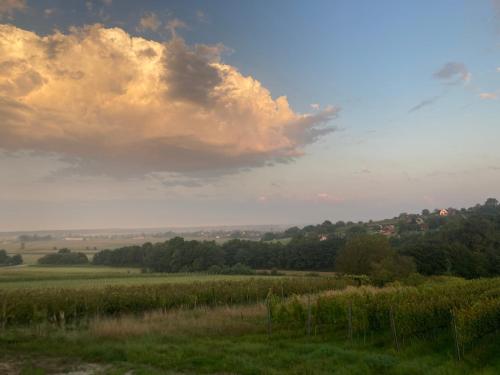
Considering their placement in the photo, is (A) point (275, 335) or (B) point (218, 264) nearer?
(A) point (275, 335)

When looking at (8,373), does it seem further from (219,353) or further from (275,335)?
(275,335)

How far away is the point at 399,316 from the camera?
49.4 feet

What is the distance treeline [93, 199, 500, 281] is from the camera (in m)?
57.3

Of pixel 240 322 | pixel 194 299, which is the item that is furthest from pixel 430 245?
pixel 240 322

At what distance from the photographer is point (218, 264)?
81.8 m

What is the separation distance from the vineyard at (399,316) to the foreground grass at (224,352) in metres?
0.59

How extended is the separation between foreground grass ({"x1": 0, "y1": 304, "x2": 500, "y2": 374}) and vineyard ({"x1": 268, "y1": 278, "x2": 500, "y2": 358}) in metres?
0.59

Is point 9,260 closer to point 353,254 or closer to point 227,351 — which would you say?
point 353,254

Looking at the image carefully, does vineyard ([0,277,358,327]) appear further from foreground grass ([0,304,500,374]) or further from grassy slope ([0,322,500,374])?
grassy slope ([0,322,500,374])

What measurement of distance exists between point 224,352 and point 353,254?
48096 millimetres

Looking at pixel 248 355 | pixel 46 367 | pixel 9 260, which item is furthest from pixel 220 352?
pixel 9 260

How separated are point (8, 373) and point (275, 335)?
10671mm

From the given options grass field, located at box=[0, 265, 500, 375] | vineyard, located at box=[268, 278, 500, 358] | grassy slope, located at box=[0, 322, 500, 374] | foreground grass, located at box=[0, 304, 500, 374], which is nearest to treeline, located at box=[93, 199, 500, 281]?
vineyard, located at box=[268, 278, 500, 358]

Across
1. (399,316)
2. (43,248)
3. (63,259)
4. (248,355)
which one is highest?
(43,248)
